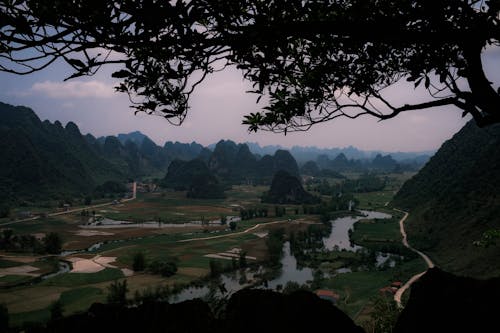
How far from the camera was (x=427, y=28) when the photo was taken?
3.84 metres

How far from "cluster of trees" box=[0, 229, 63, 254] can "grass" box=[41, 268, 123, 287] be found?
49.5 feet

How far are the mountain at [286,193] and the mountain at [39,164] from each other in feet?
228

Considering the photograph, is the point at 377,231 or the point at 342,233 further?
the point at 342,233

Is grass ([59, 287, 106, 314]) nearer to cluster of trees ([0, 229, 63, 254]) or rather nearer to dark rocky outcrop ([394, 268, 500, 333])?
cluster of trees ([0, 229, 63, 254])

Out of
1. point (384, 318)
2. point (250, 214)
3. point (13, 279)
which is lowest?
point (13, 279)

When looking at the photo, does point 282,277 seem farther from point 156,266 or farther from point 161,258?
point 161,258

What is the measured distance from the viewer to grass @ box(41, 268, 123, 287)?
147 ft

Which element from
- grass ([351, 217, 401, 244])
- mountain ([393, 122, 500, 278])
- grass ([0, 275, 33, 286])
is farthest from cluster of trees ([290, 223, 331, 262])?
grass ([0, 275, 33, 286])

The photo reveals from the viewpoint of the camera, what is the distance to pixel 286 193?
135 m

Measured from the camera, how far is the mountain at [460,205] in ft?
139

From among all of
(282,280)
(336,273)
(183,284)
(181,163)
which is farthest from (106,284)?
(181,163)

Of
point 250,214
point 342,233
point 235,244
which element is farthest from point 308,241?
point 250,214

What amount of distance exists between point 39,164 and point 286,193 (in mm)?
87650

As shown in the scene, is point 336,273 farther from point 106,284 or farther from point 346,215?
point 346,215
